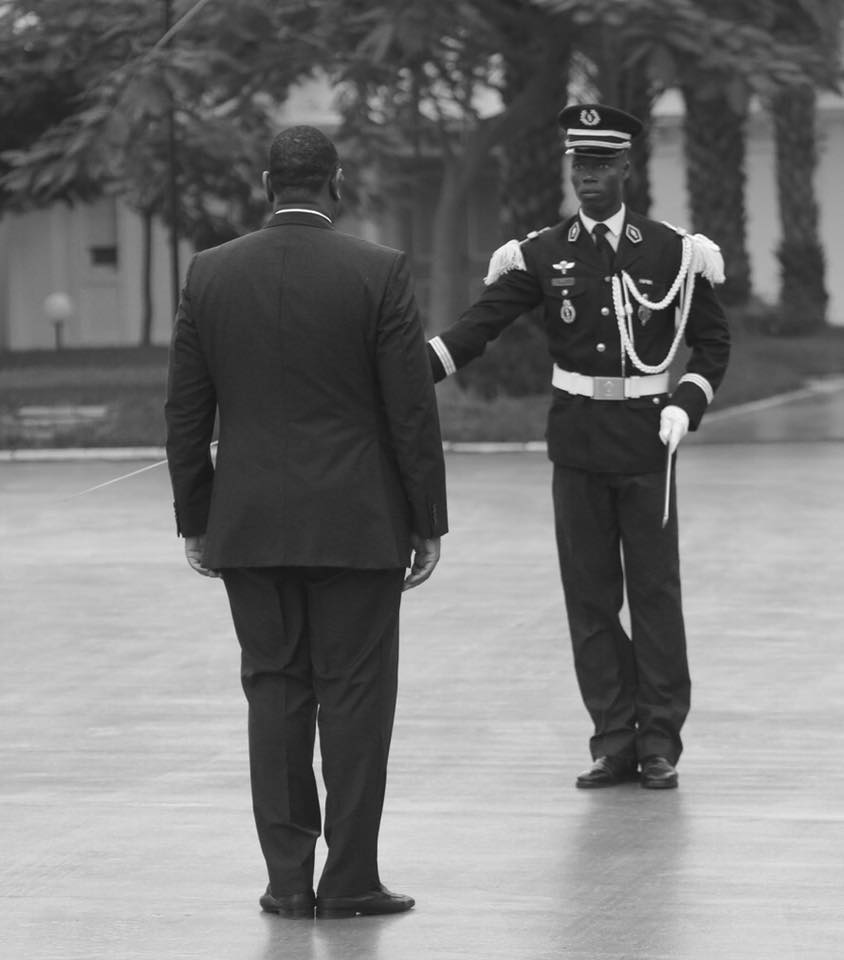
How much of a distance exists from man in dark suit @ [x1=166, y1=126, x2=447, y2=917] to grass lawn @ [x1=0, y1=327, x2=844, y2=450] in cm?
1465

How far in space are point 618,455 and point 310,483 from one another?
178 centimetres

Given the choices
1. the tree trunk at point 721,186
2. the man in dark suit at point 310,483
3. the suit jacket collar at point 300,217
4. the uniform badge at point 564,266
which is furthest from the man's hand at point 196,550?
the tree trunk at point 721,186

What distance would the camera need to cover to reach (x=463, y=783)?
7.30 m

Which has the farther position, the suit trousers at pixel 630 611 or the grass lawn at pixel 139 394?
the grass lawn at pixel 139 394

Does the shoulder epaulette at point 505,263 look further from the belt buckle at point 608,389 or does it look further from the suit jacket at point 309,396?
the suit jacket at point 309,396

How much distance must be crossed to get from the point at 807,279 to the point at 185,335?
36.0 meters

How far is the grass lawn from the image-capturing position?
20.8 meters

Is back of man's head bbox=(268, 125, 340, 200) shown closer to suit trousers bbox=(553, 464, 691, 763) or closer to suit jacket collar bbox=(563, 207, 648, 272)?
suit jacket collar bbox=(563, 207, 648, 272)

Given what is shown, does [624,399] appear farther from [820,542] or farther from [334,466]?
[820,542]

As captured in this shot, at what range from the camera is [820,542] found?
1329 centimetres

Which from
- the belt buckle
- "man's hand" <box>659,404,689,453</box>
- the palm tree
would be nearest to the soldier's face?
the belt buckle

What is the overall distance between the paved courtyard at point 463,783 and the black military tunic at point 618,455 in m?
0.29

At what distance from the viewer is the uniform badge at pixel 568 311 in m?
7.24

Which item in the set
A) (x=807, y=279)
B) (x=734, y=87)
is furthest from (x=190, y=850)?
(x=807, y=279)
